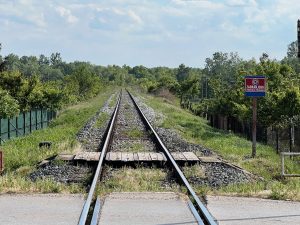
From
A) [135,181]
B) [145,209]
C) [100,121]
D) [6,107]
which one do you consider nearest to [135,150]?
[135,181]

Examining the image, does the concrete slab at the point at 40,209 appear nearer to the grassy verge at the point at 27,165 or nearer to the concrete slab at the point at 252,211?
the grassy verge at the point at 27,165

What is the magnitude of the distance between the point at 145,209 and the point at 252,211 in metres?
1.70

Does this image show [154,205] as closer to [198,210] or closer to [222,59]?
[198,210]

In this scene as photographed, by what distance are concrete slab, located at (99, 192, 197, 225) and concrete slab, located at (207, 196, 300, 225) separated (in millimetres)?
489

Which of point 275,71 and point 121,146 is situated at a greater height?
point 275,71

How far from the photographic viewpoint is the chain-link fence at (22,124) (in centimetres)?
2512

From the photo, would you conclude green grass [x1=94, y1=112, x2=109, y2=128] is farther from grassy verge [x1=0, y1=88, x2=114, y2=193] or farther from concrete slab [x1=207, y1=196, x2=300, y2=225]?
concrete slab [x1=207, y1=196, x2=300, y2=225]

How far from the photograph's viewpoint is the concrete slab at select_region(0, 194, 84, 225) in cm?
780

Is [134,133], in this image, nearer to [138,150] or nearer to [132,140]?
[132,140]

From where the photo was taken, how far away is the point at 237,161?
15.6m

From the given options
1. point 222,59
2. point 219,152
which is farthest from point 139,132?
point 222,59

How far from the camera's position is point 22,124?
29.0m

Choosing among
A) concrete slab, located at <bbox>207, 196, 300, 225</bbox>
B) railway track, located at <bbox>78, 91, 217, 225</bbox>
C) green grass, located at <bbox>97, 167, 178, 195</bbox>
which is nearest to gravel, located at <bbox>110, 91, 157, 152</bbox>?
railway track, located at <bbox>78, 91, 217, 225</bbox>

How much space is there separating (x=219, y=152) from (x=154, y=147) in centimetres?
233
